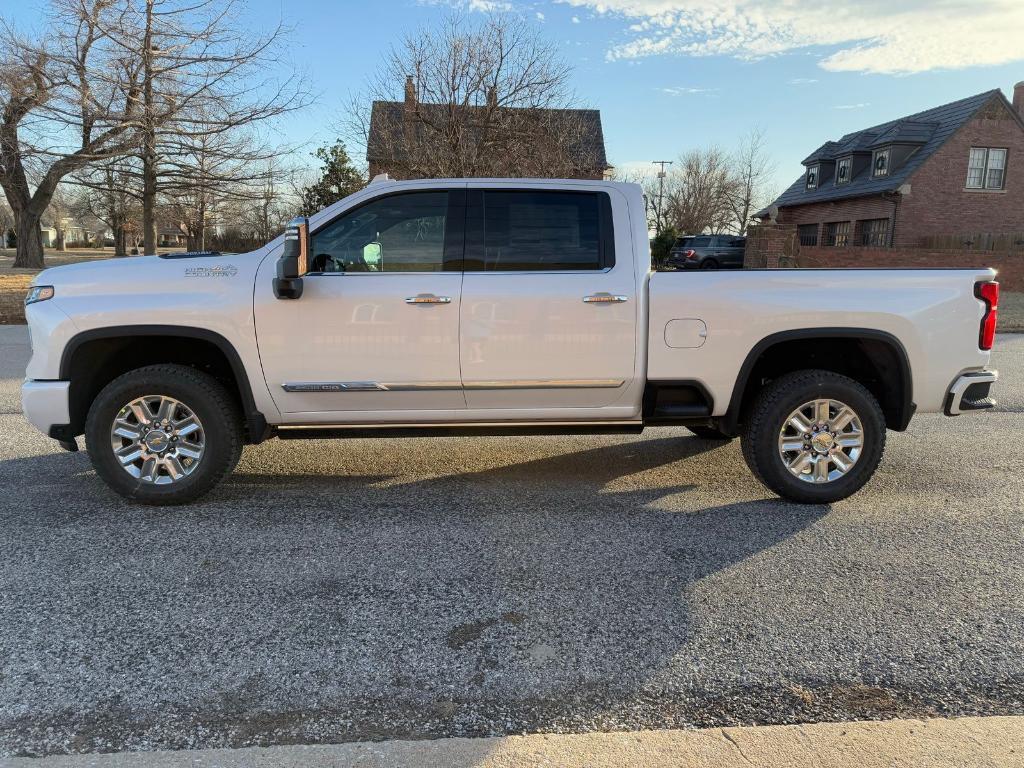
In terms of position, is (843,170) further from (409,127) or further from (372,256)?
(372,256)

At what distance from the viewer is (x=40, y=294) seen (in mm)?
4402

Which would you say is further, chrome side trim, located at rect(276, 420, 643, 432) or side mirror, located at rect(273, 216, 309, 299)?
chrome side trim, located at rect(276, 420, 643, 432)

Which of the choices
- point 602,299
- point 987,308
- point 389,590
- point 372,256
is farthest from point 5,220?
point 987,308

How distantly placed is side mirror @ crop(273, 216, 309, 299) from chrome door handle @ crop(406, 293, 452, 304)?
652 mm

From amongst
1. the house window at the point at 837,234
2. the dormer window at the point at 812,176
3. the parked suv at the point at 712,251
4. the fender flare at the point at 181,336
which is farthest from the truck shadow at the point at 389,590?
the dormer window at the point at 812,176

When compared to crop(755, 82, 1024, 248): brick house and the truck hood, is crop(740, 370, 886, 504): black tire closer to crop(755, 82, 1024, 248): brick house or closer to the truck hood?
the truck hood

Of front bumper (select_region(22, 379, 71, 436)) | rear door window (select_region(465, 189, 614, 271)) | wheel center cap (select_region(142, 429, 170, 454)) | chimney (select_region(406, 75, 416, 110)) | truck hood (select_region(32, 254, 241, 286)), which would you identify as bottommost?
wheel center cap (select_region(142, 429, 170, 454))

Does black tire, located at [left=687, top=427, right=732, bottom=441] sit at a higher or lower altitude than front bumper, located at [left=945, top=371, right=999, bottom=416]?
lower

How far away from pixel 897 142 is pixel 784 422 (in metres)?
32.8

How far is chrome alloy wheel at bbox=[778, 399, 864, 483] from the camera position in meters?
4.64

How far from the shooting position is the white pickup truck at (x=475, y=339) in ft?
14.4

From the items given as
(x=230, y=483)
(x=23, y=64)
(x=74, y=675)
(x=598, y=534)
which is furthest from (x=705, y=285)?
(x=23, y=64)

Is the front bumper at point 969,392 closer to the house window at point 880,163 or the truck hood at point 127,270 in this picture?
the truck hood at point 127,270

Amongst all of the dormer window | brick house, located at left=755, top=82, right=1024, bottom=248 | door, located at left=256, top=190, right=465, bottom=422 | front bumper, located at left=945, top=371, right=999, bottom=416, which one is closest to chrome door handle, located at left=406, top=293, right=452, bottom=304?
door, located at left=256, top=190, right=465, bottom=422
